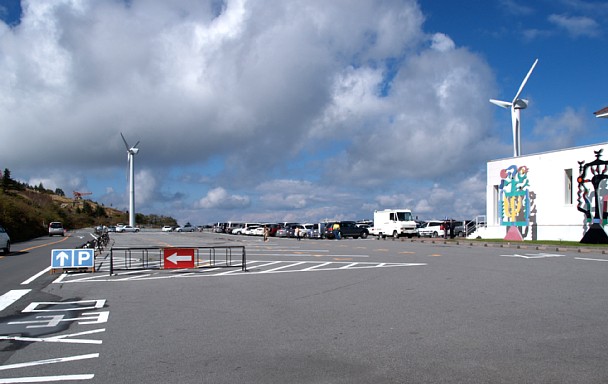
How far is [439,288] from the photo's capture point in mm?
13969

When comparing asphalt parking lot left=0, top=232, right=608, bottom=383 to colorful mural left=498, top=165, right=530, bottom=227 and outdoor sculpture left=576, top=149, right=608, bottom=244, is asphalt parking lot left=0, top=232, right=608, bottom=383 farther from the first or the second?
colorful mural left=498, top=165, right=530, bottom=227

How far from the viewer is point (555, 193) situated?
133ft

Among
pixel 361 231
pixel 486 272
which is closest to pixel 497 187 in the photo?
pixel 361 231

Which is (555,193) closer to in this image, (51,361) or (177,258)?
(177,258)

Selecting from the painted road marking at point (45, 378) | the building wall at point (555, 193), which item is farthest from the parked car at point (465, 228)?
the painted road marking at point (45, 378)

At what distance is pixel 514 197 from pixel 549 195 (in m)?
3.54

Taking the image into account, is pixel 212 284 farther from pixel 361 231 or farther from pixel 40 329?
pixel 361 231

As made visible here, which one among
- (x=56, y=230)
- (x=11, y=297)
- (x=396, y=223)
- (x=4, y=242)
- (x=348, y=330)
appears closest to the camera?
(x=348, y=330)

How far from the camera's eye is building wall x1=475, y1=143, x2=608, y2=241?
3831cm

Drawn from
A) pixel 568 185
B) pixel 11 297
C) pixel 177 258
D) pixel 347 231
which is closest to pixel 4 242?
pixel 177 258

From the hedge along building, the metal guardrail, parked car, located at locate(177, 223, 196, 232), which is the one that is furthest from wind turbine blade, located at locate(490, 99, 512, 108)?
parked car, located at locate(177, 223, 196, 232)

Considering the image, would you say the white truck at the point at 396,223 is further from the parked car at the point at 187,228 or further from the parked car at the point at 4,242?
the parked car at the point at 187,228

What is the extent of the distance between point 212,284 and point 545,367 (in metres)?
10.7

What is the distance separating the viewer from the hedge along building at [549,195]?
3710cm
